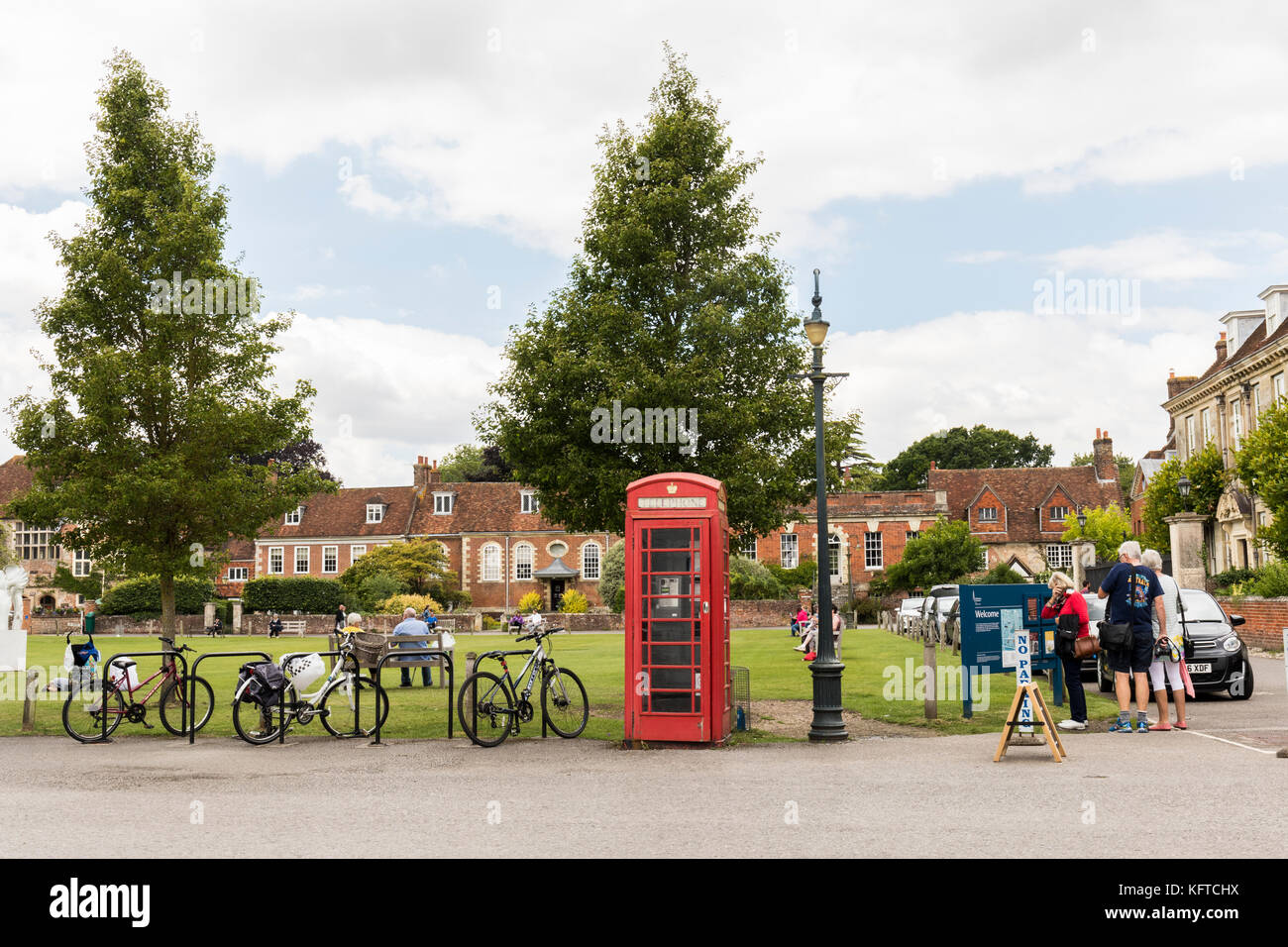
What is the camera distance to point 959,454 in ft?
317

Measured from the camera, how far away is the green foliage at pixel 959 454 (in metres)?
96.4

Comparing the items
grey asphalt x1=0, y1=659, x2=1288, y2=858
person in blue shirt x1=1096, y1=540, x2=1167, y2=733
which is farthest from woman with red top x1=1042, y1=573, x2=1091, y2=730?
grey asphalt x1=0, y1=659, x2=1288, y2=858

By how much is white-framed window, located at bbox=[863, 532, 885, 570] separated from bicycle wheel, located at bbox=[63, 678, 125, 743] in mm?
60319

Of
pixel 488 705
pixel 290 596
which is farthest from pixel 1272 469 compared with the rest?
pixel 290 596

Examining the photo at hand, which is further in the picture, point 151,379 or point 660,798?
point 151,379

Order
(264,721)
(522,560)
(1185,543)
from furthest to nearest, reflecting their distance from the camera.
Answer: (522,560), (1185,543), (264,721)

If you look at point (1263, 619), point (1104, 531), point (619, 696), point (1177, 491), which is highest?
point (1177, 491)

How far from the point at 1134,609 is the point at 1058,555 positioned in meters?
66.9

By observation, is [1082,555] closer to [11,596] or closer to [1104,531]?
[1104,531]

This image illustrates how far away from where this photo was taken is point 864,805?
8570 mm

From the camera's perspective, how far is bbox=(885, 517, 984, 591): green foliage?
5938 cm

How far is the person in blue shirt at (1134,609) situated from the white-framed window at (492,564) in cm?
6394

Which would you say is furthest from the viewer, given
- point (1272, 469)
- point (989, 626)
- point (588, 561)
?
point (588, 561)

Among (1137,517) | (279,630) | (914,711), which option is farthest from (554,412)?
(1137,517)
